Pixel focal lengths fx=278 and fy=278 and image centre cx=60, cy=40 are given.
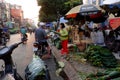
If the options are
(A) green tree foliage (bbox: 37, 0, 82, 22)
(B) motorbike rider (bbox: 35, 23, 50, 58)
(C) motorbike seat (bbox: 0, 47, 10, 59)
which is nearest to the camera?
(C) motorbike seat (bbox: 0, 47, 10, 59)

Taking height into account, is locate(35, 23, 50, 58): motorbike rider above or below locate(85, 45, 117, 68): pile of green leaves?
above

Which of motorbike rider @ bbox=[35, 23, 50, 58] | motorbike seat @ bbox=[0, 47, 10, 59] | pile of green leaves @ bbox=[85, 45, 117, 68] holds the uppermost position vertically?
motorbike seat @ bbox=[0, 47, 10, 59]

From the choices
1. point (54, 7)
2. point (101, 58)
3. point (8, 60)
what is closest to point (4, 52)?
point (8, 60)

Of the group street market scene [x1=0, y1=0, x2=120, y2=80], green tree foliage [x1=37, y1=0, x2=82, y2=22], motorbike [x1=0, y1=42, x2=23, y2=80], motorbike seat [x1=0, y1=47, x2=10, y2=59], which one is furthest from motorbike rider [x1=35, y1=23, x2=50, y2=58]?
green tree foliage [x1=37, y1=0, x2=82, y2=22]

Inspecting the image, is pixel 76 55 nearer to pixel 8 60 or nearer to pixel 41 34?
pixel 41 34

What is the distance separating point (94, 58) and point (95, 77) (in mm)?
3288

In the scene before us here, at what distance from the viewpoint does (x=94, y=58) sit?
10586 mm

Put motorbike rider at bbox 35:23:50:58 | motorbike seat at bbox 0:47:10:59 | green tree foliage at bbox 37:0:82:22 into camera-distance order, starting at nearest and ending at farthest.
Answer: motorbike seat at bbox 0:47:10:59 → motorbike rider at bbox 35:23:50:58 → green tree foliage at bbox 37:0:82:22

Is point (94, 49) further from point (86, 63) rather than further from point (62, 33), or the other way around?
point (62, 33)

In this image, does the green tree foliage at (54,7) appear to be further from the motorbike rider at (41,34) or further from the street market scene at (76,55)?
the motorbike rider at (41,34)

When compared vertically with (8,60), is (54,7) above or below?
above

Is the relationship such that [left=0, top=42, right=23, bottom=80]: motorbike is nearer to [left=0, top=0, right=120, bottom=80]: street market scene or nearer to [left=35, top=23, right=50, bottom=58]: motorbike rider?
[left=0, top=0, right=120, bottom=80]: street market scene

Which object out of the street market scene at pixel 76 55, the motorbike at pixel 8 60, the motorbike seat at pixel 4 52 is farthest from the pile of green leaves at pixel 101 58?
the motorbike seat at pixel 4 52

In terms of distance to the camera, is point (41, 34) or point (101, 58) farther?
point (41, 34)
